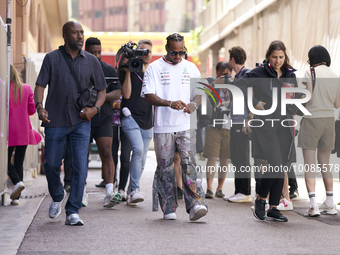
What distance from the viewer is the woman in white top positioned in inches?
288

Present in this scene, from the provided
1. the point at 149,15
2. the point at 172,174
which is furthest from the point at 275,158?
the point at 149,15

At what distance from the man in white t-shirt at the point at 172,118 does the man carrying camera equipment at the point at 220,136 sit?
2.48 meters

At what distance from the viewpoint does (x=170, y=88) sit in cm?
676

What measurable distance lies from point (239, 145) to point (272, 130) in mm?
2495

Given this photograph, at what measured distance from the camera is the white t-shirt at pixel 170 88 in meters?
6.75

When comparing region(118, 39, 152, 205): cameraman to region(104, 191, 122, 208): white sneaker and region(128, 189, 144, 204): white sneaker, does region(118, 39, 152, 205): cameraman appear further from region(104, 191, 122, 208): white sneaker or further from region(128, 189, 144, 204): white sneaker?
region(104, 191, 122, 208): white sneaker

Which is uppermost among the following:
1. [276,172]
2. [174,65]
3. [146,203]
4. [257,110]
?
[174,65]

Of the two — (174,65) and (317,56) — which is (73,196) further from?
(317,56)

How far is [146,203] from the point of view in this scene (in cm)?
845

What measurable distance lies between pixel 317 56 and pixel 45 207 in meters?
3.68

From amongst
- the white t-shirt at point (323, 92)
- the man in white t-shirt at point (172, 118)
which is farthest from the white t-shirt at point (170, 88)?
the white t-shirt at point (323, 92)

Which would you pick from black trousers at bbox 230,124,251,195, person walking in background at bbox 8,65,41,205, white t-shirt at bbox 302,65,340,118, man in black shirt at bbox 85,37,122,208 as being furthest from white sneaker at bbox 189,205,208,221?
person walking in background at bbox 8,65,41,205

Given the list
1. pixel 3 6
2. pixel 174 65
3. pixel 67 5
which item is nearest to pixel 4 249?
pixel 174 65

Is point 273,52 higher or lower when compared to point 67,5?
lower
